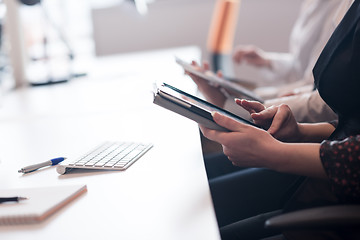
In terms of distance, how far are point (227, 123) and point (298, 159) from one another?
0.15 m

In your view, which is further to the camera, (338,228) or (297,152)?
(297,152)

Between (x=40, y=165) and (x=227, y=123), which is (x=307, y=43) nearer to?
(x=227, y=123)

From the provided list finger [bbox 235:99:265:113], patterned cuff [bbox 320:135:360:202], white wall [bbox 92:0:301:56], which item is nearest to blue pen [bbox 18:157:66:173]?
finger [bbox 235:99:265:113]

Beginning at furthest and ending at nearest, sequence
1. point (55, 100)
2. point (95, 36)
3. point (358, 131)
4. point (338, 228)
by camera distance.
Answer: point (95, 36) → point (55, 100) → point (358, 131) → point (338, 228)

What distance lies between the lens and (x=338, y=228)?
615 millimetres

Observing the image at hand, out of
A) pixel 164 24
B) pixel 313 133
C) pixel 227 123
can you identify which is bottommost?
pixel 313 133

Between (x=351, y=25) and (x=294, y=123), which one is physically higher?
(x=351, y=25)

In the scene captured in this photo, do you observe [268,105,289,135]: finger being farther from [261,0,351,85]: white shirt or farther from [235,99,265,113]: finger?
[261,0,351,85]: white shirt

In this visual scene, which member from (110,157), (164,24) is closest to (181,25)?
(164,24)

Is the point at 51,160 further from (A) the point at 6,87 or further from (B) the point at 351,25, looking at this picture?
(A) the point at 6,87

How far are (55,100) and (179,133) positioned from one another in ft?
2.76

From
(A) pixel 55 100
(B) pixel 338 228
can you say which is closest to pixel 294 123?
(B) pixel 338 228

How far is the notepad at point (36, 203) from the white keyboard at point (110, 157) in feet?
0.35

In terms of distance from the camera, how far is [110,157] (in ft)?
2.90
